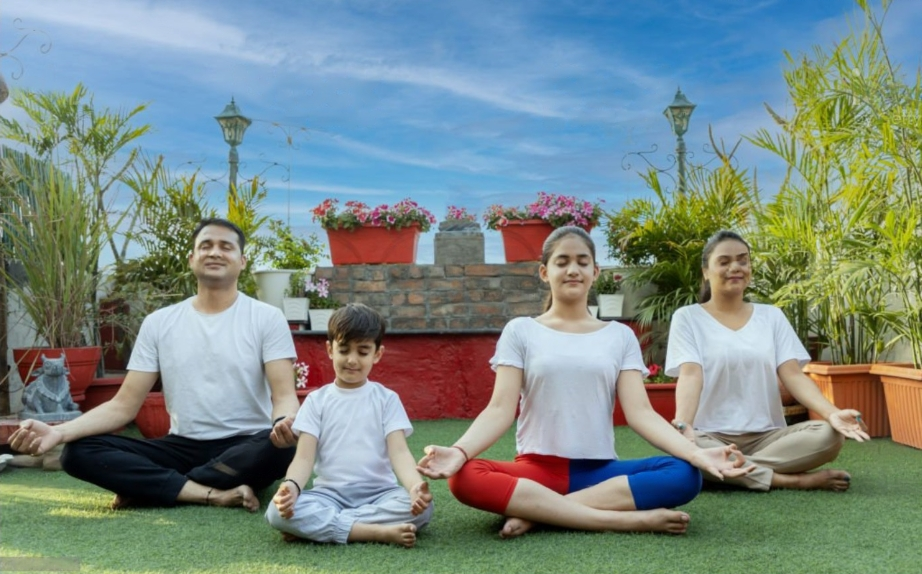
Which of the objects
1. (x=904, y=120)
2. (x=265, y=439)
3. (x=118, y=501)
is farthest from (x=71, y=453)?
(x=904, y=120)

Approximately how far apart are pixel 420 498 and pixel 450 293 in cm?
566

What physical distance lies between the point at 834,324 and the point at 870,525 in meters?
2.57

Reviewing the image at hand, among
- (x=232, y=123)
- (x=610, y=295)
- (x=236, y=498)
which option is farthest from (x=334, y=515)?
(x=232, y=123)

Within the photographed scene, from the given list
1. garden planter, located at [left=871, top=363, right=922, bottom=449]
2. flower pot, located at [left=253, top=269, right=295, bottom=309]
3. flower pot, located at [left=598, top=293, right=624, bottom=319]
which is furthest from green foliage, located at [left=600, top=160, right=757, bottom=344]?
flower pot, located at [left=253, top=269, right=295, bottom=309]

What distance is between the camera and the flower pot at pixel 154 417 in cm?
513

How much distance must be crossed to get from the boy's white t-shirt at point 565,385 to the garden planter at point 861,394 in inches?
103

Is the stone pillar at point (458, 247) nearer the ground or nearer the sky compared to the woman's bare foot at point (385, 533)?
nearer the sky

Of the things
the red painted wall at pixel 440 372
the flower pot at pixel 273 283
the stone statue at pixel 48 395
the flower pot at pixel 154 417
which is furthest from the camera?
the flower pot at pixel 273 283

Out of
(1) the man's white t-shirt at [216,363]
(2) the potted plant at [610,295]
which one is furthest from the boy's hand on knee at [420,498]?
(2) the potted plant at [610,295]

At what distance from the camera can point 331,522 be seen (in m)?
2.58

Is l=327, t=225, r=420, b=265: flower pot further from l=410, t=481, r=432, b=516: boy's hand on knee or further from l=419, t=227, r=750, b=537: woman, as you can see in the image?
l=410, t=481, r=432, b=516: boy's hand on knee

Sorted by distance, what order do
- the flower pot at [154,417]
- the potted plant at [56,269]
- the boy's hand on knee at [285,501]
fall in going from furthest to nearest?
the potted plant at [56,269], the flower pot at [154,417], the boy's hand on knee at [285,501]

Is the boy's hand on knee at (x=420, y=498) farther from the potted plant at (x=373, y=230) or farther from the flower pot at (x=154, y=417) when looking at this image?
the potted plant at (x=373, y=230)

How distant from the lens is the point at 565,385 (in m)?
2.76
